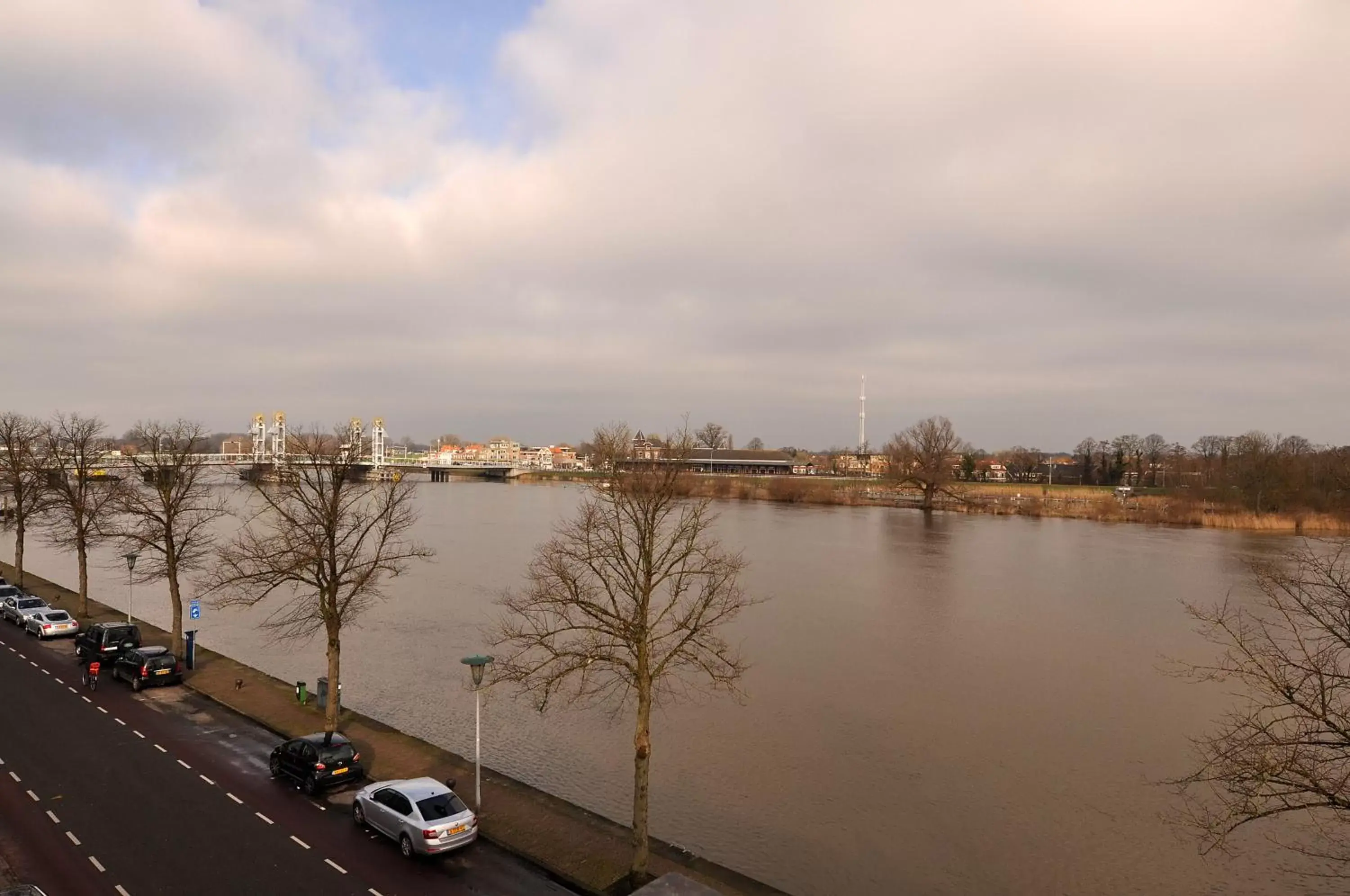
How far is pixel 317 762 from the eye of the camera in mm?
13523

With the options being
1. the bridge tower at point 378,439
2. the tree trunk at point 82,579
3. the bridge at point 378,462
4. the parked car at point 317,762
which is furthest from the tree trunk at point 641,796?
the bridge tower at point 378,439

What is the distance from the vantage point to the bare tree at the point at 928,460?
8825cm

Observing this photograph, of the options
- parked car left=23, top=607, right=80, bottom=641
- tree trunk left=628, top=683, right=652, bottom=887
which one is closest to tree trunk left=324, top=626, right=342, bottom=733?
tree trunk left=628, top=683, right=652, bottom=887

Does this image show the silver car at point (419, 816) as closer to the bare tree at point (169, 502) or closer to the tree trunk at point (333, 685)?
the tree trunk at point (333, 685)

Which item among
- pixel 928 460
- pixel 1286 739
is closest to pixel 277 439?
pixel 928 460

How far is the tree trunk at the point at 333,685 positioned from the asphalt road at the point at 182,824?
4.30ft

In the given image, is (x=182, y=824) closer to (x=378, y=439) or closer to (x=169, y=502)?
(x=169, y=502)

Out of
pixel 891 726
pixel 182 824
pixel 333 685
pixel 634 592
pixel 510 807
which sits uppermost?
pixel 634 592

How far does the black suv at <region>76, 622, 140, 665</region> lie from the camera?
68.5ft

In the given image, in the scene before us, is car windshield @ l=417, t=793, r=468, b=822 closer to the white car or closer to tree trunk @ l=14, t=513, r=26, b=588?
Answer: the white car

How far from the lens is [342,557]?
19.1m

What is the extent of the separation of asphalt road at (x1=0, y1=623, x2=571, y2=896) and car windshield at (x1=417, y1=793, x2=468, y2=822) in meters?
0.64

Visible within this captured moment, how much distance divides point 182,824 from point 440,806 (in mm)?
4298

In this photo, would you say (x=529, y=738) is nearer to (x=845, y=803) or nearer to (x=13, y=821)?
(x=845, y=803)
